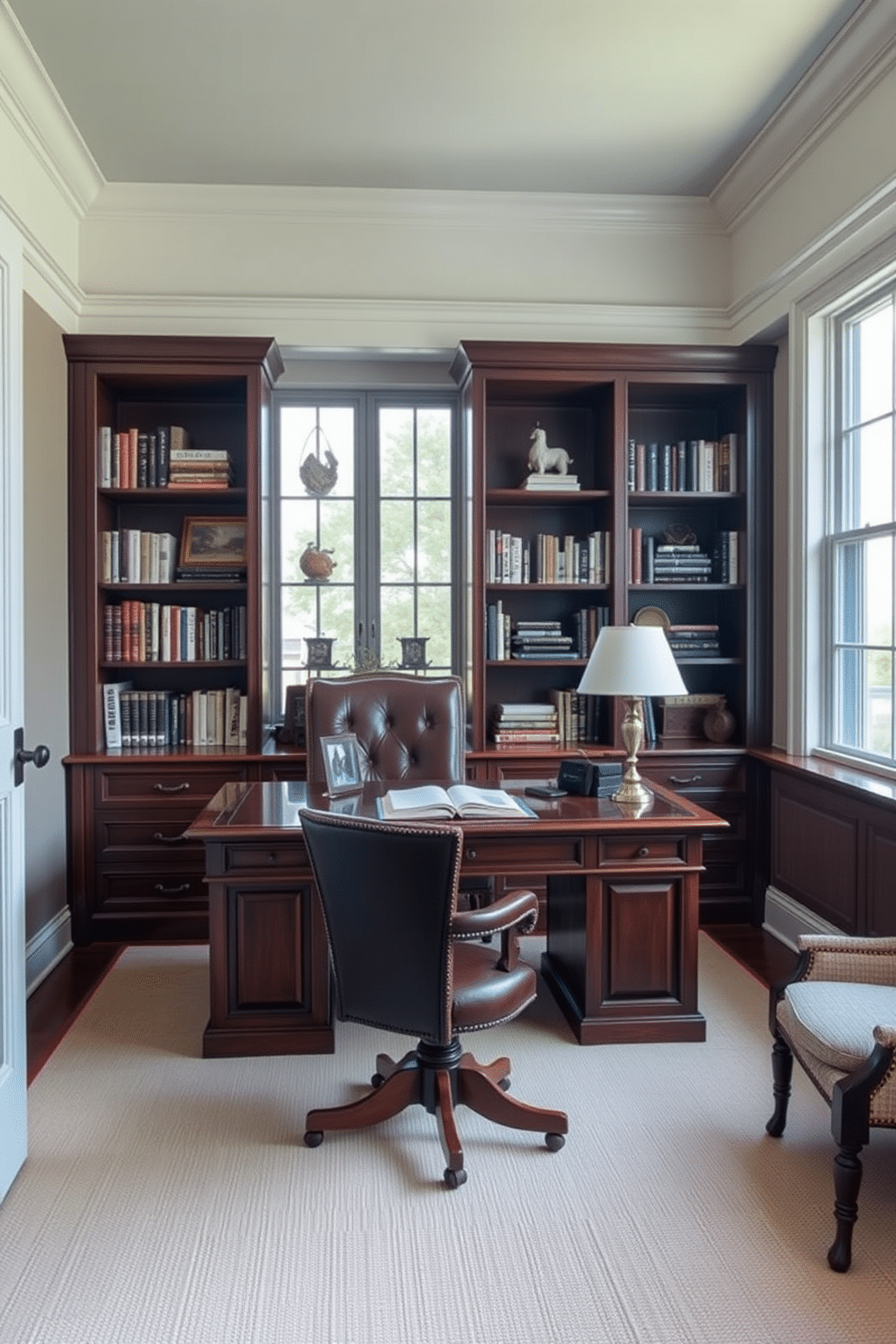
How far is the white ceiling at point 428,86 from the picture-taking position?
9.02 ft

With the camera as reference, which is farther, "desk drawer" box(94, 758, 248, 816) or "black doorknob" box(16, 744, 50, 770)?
"desk drawer" box(94, 758, 248, 816)

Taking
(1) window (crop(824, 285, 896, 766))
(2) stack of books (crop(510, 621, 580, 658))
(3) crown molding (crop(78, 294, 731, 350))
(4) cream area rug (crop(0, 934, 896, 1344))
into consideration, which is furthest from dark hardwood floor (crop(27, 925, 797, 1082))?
(3) crown molding (crop(78, 294, 731, 350))

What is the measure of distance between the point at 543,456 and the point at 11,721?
102 inches

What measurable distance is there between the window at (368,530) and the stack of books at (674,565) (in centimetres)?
93

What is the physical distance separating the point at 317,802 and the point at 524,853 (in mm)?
690

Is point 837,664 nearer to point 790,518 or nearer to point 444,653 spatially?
point 790,518

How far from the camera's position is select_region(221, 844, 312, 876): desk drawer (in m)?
2.56

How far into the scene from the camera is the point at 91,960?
11.5 ft

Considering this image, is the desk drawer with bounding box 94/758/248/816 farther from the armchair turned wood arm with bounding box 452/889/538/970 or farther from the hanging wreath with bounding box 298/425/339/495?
the armchair turned wood arm with bounding box 452/889/538/970

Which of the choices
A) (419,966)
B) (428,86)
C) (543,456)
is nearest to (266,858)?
(419,966)

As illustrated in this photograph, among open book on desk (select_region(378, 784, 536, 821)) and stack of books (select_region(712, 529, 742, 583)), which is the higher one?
stack of books (select_region(712, 529, 742, 583))

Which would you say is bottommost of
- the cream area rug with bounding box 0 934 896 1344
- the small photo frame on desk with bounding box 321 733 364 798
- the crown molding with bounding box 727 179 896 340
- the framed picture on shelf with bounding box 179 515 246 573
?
the cream area rug with bounding box 0 934 896 1344

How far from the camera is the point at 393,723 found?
128 inches

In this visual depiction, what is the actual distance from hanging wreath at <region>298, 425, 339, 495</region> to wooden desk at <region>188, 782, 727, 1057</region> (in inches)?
74.6
